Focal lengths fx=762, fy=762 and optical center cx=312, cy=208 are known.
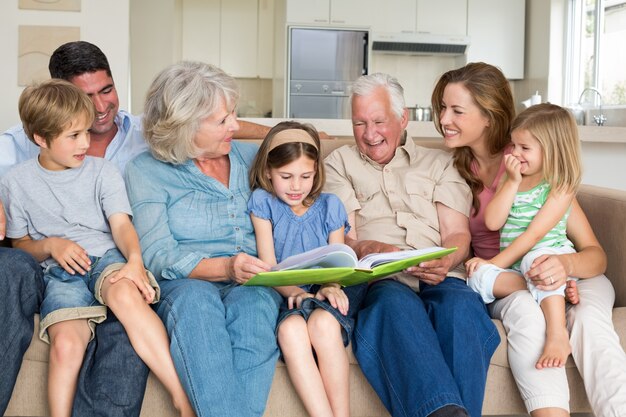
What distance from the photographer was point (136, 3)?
724 cm

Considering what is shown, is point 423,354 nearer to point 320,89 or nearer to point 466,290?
point 466,290

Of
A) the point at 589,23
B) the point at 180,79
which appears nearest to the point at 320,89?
the point at 589,23

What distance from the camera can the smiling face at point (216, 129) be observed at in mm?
2139

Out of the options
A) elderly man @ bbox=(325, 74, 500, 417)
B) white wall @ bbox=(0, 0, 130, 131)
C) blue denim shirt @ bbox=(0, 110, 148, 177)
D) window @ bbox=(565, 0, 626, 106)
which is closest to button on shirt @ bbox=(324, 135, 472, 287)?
elderly man @ bbox=(325, 74, 500, 417)

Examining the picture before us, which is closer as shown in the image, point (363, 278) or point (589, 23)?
point (363, 278)

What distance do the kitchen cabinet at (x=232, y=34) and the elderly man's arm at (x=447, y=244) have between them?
18.7ft

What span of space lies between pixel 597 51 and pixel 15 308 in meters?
5.42

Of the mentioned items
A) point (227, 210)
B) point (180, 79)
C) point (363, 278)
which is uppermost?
point (180, 79)

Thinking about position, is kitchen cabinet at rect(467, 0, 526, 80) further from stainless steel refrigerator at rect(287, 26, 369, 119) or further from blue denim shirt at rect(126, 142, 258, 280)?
blue denim shirt at rect(126, 142, 258, 280)

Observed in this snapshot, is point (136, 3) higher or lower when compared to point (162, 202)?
higher

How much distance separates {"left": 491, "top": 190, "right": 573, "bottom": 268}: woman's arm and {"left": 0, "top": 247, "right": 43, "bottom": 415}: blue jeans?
1255 mm

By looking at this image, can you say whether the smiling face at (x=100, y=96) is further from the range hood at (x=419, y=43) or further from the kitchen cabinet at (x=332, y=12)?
the range hood at (x=419, y=43)

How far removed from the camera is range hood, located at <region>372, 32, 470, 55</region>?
22.9 ft

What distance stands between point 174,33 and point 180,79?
5.42 meters
